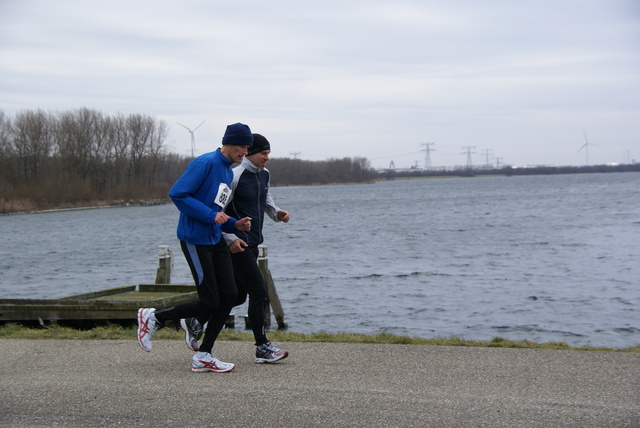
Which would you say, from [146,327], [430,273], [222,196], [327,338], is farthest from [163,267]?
[430,273]

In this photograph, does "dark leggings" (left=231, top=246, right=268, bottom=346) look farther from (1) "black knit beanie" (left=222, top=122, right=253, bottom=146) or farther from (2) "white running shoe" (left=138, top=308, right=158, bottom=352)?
(1) "black knit beanie" (left=222, top=122, right=253, bottom=146)

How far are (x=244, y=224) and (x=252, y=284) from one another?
0.71 meters

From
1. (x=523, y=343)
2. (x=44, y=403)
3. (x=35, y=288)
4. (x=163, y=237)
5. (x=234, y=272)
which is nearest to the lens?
(x=44, y=403)

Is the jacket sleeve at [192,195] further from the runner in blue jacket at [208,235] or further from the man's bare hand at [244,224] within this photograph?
the man's bare hand at [244,224]

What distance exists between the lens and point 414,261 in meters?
29.2

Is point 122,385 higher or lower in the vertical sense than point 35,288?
higher

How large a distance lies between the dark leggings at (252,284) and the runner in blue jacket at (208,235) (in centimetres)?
33

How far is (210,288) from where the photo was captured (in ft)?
20.6

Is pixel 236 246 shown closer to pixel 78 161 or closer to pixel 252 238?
pixel 252 238

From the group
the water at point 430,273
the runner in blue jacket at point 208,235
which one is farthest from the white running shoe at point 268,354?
the water at point 430,273

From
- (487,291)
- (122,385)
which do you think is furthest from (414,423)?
(487,291)

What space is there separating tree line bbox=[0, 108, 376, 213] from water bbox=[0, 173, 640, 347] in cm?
4373

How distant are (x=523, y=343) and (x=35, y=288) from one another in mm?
20074

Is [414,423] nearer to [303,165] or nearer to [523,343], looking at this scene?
[523,343]
